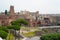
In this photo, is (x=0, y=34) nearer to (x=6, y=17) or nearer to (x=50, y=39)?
(x=50, y=39)

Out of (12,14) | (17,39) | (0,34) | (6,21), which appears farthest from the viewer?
(12,14)

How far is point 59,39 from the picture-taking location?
17891mm

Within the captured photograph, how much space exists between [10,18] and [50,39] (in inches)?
1313

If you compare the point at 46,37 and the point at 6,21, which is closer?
the point at 46,37

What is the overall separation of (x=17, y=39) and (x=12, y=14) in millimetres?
35904

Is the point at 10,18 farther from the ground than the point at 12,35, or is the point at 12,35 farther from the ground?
the point at 12,35

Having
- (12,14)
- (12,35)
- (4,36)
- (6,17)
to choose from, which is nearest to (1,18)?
(6,17)

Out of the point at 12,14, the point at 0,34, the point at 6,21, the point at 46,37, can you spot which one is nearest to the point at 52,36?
the point at 46,37

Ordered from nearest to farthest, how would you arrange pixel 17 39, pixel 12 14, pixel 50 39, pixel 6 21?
1. pixel 50 39
2. pixel 17 39
3. pixel 6 21
4. pixel 12 14

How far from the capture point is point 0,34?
1560 centimetres

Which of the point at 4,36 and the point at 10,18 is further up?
the point at 4,36

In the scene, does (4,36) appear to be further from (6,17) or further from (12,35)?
(6,17)

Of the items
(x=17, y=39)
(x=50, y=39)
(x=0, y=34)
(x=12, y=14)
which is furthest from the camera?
Result: (x=12, y=14)

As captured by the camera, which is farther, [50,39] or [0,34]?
[50,39]
